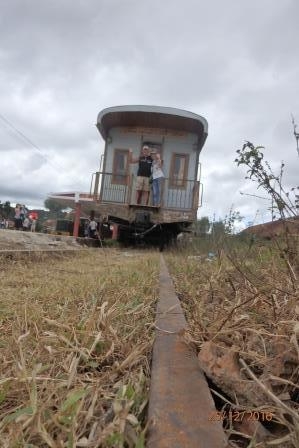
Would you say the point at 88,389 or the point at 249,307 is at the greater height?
the point at 249,307

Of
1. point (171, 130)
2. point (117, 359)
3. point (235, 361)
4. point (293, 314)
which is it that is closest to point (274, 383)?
point (235, 361)

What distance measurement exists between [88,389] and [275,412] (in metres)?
0.47

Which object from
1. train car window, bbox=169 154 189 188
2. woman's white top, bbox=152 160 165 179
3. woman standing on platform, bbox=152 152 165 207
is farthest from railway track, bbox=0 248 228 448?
train car window, bbox=169 154 189 188

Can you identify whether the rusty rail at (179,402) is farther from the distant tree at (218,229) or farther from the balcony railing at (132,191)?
the balcony railing at (132,191)

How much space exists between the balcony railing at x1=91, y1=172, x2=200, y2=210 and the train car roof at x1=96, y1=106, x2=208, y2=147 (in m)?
1.41

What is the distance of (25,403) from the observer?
1087 mm

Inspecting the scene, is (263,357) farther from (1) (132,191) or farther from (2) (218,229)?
(1) (132,191)

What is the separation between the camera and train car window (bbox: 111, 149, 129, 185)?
12.2m

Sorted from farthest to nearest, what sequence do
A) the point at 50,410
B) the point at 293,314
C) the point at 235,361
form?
the point at 293,314
the point at 235,361
the point at 50,410

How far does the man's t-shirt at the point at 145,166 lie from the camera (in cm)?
1103

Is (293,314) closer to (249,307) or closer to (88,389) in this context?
(249,307)

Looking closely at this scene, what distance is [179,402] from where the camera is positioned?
1.00m

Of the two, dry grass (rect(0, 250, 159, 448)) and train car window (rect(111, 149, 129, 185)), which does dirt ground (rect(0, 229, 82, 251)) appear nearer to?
train car window (rect(111, 149, 129, 185))
